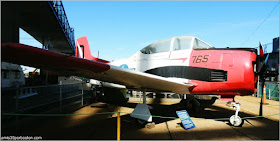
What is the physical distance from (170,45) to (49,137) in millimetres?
4145

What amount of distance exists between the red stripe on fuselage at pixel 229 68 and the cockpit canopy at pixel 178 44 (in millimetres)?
428

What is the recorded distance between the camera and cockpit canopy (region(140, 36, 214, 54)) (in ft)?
15.4

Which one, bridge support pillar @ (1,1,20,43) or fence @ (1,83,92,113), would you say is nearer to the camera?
fence @ (1,83,92,113)

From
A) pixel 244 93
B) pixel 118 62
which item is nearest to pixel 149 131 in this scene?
pixel 244 93

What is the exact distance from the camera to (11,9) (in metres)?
6.01

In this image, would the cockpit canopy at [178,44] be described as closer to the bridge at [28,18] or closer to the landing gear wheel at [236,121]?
the landing gear wheel at [236,121]

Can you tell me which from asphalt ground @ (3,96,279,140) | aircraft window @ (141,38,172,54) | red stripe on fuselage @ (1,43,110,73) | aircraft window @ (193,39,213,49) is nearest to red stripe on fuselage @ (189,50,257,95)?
aircraft window @ (193,39,213,49)

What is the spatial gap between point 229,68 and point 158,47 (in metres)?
2.25

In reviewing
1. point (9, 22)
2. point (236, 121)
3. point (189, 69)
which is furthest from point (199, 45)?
point (9, 22)

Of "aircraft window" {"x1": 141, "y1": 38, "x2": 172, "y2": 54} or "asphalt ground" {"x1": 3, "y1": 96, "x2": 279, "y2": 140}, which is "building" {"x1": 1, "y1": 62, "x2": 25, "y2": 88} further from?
"aircraft window" {"x1": 141, "y1": 38, "x2": 172, "y2": 54}

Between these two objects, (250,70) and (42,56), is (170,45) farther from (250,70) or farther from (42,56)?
(42,56)

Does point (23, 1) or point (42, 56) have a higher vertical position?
point (23, 1)

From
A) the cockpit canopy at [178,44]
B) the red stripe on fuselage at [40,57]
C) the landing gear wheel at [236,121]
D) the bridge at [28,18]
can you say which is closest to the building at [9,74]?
the bridge at [28,18]

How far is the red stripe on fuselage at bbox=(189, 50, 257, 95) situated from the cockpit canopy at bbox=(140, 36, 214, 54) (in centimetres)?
43
